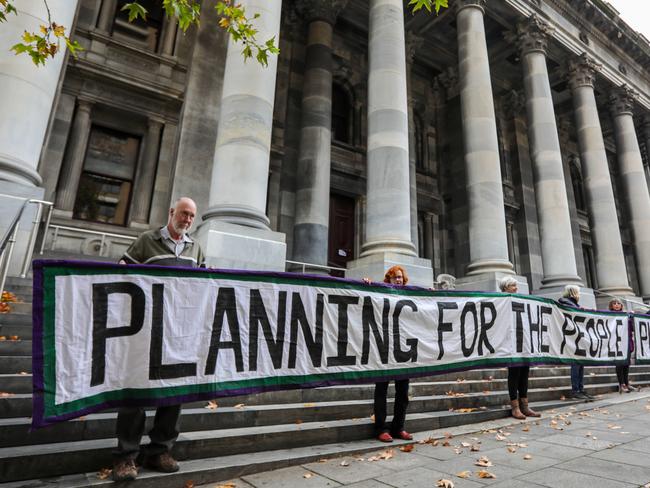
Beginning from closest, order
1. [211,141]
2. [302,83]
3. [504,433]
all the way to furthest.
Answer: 1. [504,433]
2. [211,141]
3. [302,83]

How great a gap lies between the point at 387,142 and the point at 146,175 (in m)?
7.46

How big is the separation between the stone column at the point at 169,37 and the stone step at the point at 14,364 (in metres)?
11.6

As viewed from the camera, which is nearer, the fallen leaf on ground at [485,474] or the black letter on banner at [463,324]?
the fallen leaf on ground at [485,474]

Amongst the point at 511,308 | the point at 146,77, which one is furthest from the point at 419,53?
Answer: the point at 511,308

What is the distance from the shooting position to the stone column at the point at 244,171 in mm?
7590

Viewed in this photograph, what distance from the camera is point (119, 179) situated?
12398 millimetres

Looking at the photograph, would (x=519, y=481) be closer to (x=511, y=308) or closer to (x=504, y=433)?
(x=504, y=433)

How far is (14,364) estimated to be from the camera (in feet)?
14.7

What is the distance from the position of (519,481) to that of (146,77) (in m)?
14.0

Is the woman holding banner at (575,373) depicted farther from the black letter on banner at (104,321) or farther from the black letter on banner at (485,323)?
the black letter on banner at (104,321)

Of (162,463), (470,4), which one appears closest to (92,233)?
(162,463)

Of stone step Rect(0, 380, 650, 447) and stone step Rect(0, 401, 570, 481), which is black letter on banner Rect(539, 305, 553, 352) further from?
stone step Rect(0, 401, 570, 481)

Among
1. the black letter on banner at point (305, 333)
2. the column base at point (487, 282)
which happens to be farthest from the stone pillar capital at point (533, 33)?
the black letter on banner at point (305, 333)

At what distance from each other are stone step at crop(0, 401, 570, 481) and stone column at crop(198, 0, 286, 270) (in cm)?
367
